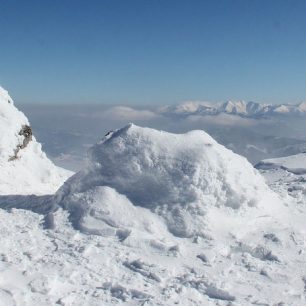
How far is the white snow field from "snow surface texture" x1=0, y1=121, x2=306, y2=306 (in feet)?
0.10

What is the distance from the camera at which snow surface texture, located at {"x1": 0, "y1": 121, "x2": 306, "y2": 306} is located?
29.8 feet

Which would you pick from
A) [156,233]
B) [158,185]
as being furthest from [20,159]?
[156,233]

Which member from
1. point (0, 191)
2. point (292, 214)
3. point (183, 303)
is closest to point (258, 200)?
point (292, 214)

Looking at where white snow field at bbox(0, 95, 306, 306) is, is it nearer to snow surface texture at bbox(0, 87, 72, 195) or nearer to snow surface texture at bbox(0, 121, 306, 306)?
snow surface texture at bbox(0, 121, 306, 306)

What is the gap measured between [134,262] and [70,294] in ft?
6.36

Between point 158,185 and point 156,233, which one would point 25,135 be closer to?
point 158,185

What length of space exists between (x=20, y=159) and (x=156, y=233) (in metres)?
12.1

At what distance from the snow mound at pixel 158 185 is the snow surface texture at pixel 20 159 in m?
6.03

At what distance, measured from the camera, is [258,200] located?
43.1ft

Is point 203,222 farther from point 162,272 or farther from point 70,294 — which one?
point 70,294

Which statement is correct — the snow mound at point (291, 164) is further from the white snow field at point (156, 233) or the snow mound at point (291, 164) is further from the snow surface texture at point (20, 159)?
the snow surface texture at point (20, 159)

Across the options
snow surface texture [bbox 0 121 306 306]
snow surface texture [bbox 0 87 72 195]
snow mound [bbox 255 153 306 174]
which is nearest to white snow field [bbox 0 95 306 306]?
snow surface texture [bbox 0 121 306 306]

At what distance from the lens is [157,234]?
38.1 feet

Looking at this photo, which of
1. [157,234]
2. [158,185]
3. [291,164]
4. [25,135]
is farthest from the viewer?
[291,164]
